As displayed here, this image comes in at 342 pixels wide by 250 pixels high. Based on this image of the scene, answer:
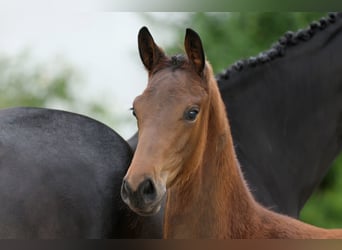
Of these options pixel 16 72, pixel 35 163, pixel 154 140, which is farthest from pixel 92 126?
pixel 16 72

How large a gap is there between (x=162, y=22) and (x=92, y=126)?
681 cm

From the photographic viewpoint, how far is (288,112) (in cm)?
416

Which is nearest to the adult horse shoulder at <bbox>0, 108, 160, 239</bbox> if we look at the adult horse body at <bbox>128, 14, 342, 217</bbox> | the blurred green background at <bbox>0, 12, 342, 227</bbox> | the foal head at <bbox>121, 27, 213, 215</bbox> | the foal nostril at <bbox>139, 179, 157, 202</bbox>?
the foal head at <bbox>121, 27, 213, 215</bbox>

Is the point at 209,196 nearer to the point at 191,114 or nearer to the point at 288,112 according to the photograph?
Result: the point at 191,114

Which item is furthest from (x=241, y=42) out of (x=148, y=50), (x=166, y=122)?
(x=166, y=122)

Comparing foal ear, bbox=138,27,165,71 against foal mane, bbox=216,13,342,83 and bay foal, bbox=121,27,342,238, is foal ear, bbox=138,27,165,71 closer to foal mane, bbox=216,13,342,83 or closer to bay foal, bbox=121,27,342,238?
bay foal, bbox=121,27,342,238

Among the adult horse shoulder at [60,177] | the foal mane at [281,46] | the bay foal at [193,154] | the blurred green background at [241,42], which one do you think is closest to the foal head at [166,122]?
the bay foal at [193,154]

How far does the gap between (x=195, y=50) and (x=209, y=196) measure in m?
0.56

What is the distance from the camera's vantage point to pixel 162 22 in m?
9.95

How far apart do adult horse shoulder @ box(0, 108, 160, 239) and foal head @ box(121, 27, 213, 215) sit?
1.16 ft

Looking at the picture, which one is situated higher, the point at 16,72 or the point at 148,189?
the point at 16,72

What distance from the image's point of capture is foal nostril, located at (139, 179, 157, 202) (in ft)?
8.61

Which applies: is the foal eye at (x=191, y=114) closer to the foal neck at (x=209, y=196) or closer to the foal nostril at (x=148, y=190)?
the foal neck at (x=209, y=196)

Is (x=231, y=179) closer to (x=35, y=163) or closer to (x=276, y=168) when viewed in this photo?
(x=35, y=163)
